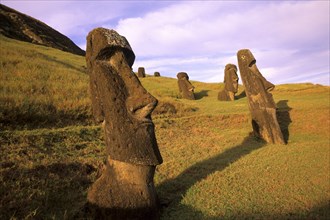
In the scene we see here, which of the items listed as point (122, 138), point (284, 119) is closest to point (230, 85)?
point (284, 119)

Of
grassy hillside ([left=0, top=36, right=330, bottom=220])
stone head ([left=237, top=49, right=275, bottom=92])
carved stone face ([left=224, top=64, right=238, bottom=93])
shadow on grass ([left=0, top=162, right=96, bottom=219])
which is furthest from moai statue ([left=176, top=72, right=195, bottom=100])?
shadow on grass ([left=0, top=162, right=96, bottom=219])

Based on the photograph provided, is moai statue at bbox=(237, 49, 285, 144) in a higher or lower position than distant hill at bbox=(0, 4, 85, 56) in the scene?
lower

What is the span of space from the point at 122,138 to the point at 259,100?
8.53 m

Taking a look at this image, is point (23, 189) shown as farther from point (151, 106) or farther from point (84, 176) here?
point (151, 106)

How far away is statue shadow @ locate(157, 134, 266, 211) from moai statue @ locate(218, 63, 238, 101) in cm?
1248

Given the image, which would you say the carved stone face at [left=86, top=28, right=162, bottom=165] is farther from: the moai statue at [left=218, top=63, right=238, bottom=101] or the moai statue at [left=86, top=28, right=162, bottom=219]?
the moai statue at [left=218, top=63, right=238, bottom=101]

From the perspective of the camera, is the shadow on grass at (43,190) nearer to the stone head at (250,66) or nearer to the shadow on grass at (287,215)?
the shadow on grass at (287,215)

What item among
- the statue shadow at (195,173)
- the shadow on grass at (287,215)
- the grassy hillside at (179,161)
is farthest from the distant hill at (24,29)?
the shadow on grass at (287,215)

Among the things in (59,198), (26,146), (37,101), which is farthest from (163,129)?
(59,198)

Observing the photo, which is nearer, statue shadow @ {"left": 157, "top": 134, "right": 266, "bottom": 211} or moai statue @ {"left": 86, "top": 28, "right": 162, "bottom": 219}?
moai statue @ {"left": 86, "top": 28, "right": 162, "bottom": 219}

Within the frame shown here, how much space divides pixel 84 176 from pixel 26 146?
92.9 inches

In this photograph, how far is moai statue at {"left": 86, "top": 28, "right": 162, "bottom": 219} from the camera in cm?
506

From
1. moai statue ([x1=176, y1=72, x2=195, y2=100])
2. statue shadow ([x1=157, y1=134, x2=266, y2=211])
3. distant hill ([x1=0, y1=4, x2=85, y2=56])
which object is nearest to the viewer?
statue shadow ([x1=157, y1=134, x2=266, y2=211])

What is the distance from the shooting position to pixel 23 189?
19.4 feet
